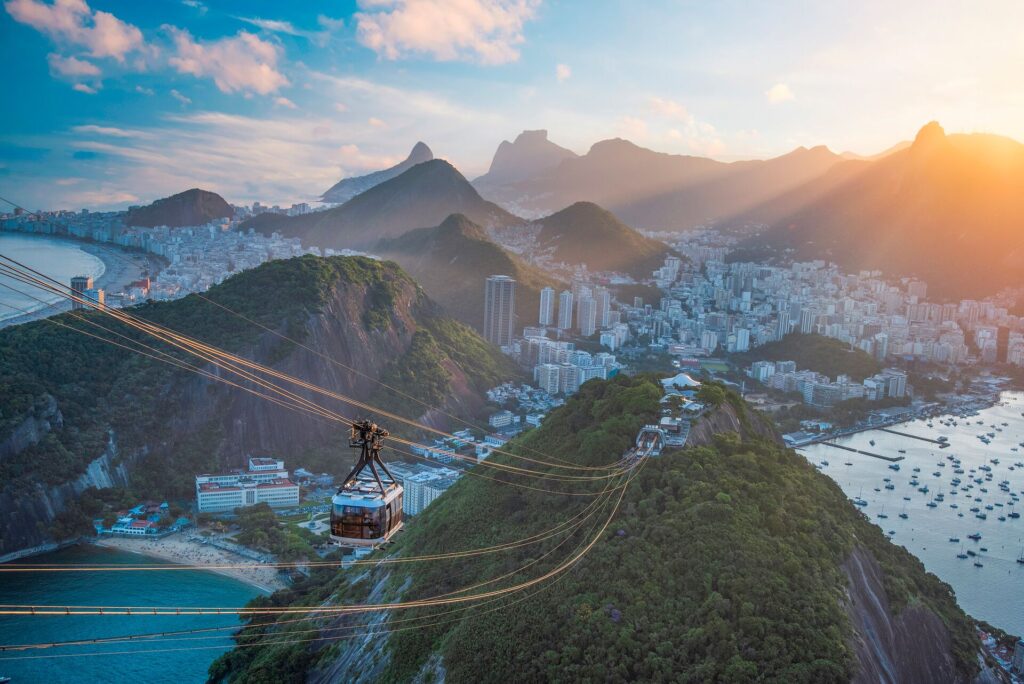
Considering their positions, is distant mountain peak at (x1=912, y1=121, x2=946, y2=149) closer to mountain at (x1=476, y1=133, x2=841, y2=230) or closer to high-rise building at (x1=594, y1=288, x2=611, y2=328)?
mountain at (x1=476, y1=133, x2=841, y2=230)

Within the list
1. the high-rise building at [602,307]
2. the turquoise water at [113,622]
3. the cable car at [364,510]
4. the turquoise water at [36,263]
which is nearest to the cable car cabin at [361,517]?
the cable car at [364,510]

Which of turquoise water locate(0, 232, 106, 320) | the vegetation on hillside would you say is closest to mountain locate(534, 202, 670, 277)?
the vegetation on hillside

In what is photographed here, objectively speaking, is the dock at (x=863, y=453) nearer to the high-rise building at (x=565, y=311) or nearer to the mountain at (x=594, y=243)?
the high-rise building at (x=565, y=311)

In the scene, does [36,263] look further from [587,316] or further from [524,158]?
[524,158]

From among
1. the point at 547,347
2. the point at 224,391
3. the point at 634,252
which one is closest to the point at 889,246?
the point at 634,252

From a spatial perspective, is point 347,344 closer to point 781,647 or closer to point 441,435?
point 441,435

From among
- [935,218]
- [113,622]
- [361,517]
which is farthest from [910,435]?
[935,218]
